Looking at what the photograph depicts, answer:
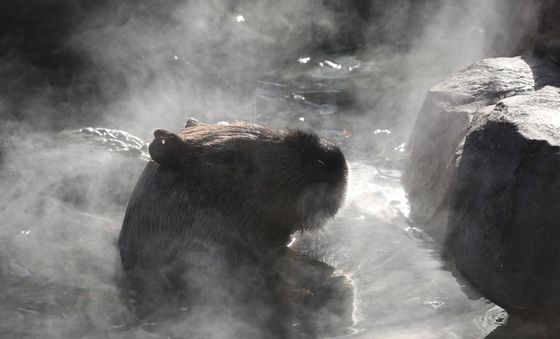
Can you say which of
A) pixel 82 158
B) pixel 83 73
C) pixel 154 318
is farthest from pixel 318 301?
pixel 83 73

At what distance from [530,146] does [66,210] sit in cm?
341

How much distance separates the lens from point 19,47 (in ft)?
31.8

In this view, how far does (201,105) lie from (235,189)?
13.4 feet

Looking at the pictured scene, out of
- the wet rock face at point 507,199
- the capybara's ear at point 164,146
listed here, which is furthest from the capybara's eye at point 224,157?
the wet rock face at point 507,199

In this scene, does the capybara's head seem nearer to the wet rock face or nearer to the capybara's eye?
the capybara's eye

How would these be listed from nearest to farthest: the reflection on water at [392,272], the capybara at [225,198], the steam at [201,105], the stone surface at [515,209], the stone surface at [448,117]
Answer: the stone surface at [515,209], the reflection on water at [392,272], the steam at [201,105], the capybara at [225,198], the stone surface at [448,117]

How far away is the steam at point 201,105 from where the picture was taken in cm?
457

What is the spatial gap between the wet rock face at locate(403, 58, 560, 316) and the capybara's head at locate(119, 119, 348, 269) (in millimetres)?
766

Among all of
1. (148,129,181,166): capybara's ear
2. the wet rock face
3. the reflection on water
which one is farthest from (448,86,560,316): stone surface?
(148,129,181,166): capybara's ear

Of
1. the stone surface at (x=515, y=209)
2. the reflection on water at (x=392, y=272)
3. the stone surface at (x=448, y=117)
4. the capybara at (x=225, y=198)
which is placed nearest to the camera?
the stone surface at (x=515, y=209)

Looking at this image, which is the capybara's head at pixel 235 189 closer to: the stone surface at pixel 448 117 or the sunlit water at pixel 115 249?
the sunlit water at pixel 115 249

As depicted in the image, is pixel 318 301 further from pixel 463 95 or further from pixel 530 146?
pixel 463 95

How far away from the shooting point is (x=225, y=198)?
477 centimetres

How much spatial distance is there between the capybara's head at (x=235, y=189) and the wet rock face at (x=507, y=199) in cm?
77
